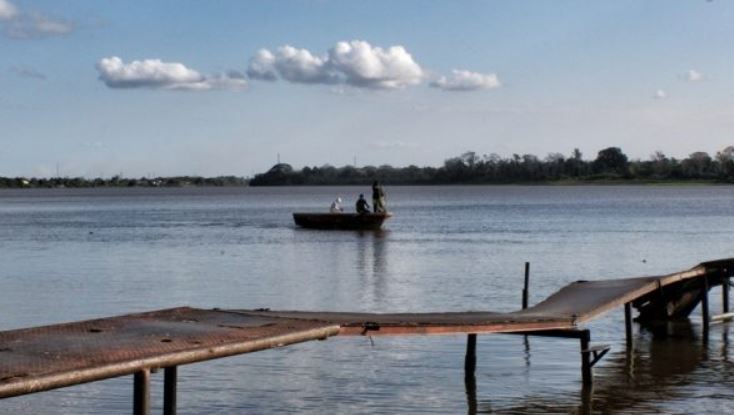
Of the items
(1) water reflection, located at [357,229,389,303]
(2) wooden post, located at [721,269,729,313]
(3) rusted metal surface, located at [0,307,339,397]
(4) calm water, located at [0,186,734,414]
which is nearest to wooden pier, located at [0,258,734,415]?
(3) rusted metal surface, located at [0,307,339,397]

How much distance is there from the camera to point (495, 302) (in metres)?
24.4

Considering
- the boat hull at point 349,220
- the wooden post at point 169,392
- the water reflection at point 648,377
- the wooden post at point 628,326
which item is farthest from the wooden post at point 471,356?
the boat hull at point 349,220

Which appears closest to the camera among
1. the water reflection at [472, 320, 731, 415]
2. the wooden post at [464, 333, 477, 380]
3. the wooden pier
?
the wooden pier

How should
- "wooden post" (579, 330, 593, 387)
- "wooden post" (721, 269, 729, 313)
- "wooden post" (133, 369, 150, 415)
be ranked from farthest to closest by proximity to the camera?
1. "wooden post" (721, 269, 729, 313)
2. "wooden post" (579, 330, 593, 387)
3. "wooden post" (133, 369, 150, 415)

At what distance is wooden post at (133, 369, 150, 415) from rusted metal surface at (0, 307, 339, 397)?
9.2 inches

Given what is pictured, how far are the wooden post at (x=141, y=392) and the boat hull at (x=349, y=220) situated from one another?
45866mm

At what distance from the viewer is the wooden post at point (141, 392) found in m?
9.17

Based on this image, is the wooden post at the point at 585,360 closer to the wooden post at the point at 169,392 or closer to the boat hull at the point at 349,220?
the wooden post at the point at 169,392

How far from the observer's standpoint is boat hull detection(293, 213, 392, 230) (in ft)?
182

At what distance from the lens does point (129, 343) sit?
31.2ft

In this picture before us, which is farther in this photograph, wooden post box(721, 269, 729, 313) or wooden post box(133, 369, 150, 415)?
wooden post box(721, 269, 729, 313)

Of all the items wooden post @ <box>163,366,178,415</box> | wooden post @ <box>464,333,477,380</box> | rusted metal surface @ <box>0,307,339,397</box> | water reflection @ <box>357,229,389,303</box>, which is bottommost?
water reflection @ <box>357,229,389,303</box>

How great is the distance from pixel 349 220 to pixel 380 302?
104 feet

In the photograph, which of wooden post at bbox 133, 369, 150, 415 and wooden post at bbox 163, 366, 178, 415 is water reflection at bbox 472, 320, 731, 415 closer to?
wooden post at bbox 163, 366, 178, 415
